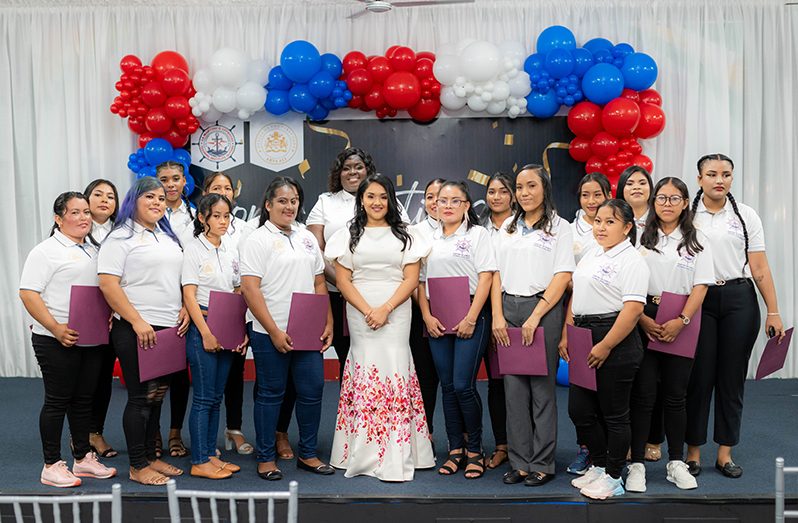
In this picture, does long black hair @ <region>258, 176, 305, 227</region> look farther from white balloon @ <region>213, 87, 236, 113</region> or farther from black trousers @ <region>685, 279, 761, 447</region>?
white balloon @ <region>213, 87, 236, 113</region>

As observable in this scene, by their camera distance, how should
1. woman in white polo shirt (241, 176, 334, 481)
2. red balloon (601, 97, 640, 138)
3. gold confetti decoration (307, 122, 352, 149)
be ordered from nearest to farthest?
1. woman in white polo shirt (241, 176, 334, 481)
2. red balloon (601, 97, 640, 138)
3. gold confetti decoration (307, 122, 352, 149)

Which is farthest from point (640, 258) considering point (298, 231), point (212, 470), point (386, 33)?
point (386, 33)

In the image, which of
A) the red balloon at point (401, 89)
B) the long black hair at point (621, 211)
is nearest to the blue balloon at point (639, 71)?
the red balloon at point (401, 89)

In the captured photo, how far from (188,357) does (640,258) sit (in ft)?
6.97

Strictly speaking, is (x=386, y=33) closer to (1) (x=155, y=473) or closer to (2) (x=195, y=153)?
(2) (x=195, y=153)

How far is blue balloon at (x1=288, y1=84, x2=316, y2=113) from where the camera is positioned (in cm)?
570

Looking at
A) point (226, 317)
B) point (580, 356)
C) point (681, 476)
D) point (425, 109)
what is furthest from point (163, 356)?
point (425, 109)

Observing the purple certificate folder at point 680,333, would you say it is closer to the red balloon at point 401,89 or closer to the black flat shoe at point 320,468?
the black flat shoe at point 320,468

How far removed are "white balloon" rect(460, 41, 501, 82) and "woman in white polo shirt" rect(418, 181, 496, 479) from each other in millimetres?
1999

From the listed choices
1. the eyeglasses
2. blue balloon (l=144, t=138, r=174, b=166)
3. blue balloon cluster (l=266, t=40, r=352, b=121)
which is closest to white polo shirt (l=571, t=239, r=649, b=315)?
the eyeglasses

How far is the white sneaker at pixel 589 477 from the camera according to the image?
3496mm

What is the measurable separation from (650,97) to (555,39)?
2.69ft

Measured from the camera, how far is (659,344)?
353 centimetres

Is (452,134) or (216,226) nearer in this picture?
(216,226)
